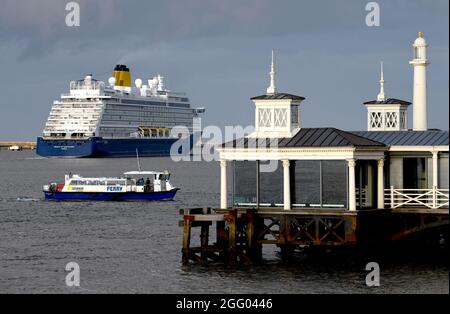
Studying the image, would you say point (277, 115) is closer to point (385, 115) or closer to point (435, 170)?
point (435, 170)

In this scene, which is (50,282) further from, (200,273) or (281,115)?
(281,115)

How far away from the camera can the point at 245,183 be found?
40844 millimetres

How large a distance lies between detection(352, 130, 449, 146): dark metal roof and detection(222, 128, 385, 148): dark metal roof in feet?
4.04

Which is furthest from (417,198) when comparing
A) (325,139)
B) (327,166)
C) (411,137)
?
(325,139)

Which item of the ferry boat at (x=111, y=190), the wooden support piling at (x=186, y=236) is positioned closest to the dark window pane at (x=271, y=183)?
the wooden support piling at (x=186, y=236)

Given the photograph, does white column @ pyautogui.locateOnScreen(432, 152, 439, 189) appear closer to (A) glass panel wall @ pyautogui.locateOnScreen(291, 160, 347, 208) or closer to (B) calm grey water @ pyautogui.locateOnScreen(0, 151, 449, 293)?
(B) calm grey water @ pyautogui.locateOnScreen(0, 151, 449, 293)

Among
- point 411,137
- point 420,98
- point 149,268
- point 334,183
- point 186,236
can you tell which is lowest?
point 149,268

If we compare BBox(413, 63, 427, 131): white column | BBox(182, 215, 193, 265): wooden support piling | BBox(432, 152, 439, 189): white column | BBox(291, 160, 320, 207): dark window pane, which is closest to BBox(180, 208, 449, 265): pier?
BBox(182, 215, 193, 265): wooden support piling

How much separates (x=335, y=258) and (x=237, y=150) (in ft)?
18.5

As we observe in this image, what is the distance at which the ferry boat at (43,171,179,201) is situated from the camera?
274 ft

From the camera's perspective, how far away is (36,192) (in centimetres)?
10094

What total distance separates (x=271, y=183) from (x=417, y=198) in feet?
16.9
